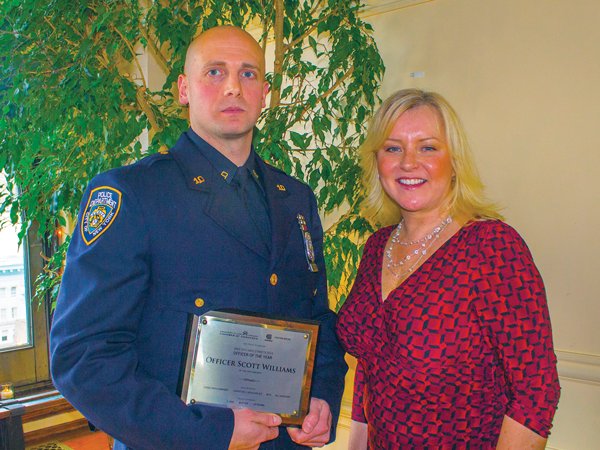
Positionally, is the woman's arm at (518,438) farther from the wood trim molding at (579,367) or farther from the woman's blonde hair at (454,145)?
the wood trim molding at (579,367)

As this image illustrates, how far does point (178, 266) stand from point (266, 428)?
0.38 metres

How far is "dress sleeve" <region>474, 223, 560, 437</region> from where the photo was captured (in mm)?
1146

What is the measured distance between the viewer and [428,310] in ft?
4.08

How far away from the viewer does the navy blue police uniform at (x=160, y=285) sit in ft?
3.08

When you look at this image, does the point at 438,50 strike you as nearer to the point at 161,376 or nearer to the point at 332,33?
the point at 332,33

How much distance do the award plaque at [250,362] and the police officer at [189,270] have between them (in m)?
0.03

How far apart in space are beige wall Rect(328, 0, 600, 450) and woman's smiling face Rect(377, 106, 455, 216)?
102 cm

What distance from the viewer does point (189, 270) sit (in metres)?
1.07

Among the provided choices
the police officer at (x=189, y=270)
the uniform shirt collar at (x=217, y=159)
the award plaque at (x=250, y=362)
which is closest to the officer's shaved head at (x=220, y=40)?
the police officer at (x=189, y=270)

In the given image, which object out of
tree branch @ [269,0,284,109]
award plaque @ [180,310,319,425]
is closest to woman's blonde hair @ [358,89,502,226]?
award plaque @ [180,310,319,425]

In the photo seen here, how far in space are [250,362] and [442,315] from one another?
0.49 metres

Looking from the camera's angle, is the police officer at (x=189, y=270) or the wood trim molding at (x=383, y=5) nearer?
the police officer at (x=189, y=270)

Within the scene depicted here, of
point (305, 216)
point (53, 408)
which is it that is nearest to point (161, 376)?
point (305, 216)

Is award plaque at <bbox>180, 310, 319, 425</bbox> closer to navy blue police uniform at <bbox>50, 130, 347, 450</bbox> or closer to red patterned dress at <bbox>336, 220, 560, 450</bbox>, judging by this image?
navy blue police uniform at <bbox>50, 130, 347, 450</bbox>
